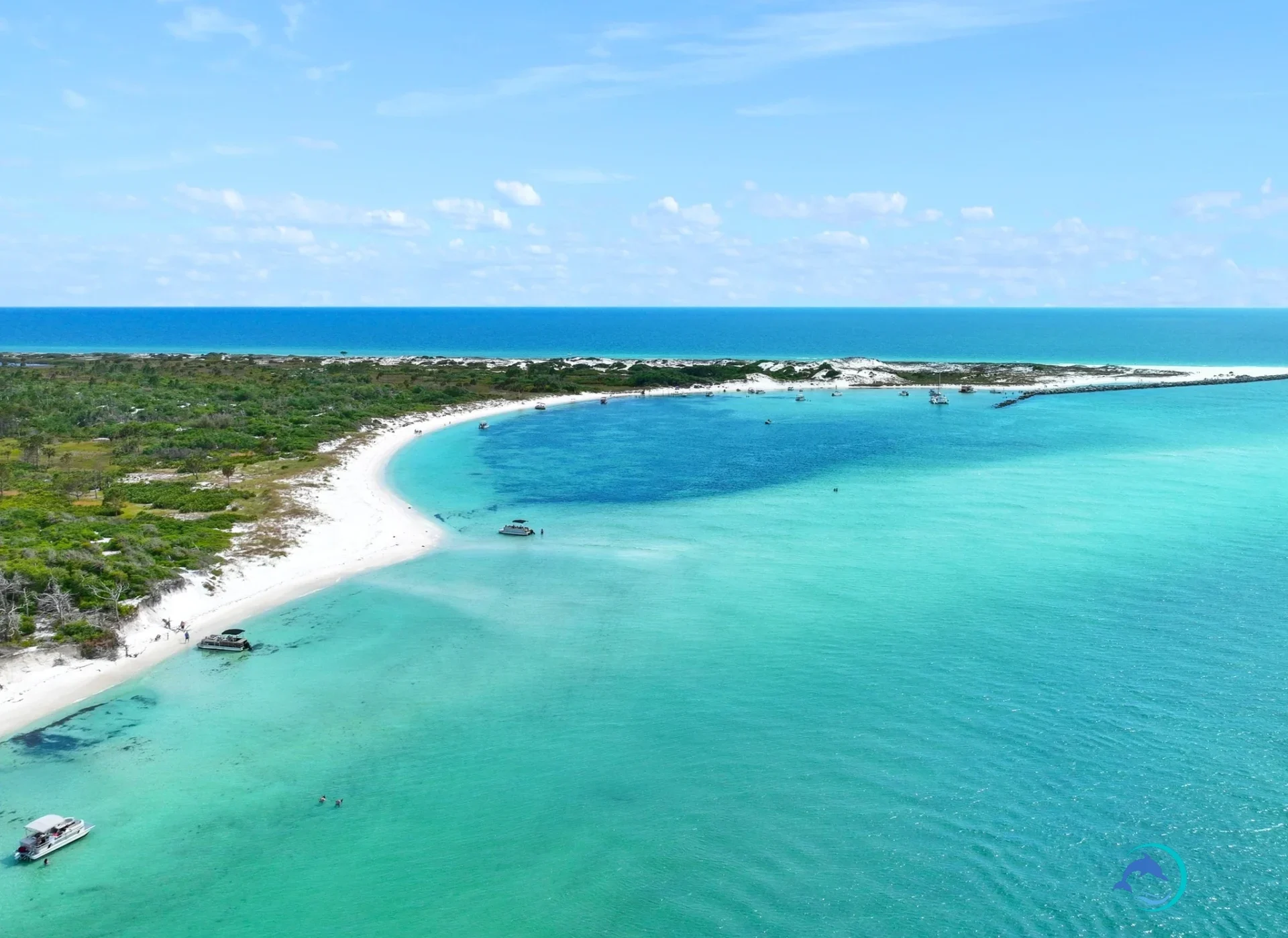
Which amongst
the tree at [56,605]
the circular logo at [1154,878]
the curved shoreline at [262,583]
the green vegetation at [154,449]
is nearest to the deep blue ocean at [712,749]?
the circular logo at [1154,878]

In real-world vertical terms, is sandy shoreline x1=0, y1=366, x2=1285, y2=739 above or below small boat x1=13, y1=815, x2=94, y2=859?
above

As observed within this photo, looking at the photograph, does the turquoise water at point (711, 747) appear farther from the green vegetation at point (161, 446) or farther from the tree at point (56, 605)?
the green vegetation at point (161, 446)

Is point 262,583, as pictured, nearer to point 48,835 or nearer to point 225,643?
point 225,643

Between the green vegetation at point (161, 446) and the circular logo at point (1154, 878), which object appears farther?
the green vegetation at point (161, 446)

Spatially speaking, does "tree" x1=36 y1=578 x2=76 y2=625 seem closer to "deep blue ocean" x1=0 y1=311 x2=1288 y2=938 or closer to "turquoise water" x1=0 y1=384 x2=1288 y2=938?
"turquoise water" x1=0 y1=384 x2=1288 y2=938

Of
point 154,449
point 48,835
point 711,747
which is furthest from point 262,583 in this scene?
point 154,449

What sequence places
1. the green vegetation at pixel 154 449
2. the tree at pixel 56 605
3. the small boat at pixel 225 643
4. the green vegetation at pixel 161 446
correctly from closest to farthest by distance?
the tree at pixel 56 605 < the small boat at pixel 225 643 < the green vegetation at pixel 154 449 < the green vegetation at pixel 161 446

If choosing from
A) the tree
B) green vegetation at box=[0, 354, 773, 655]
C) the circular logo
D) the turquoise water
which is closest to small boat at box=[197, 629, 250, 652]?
the turquoise water
